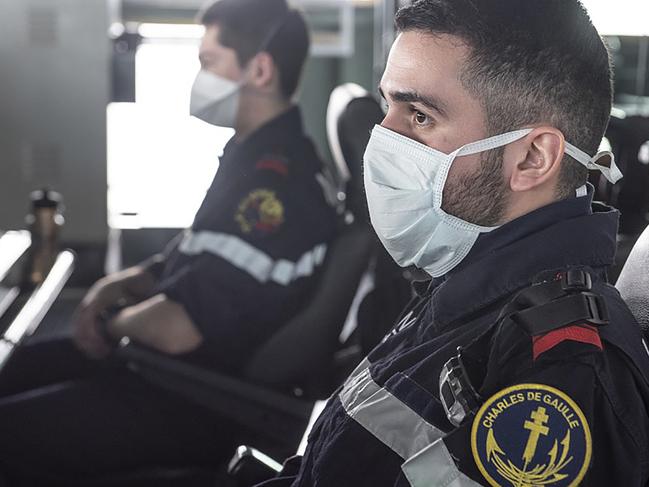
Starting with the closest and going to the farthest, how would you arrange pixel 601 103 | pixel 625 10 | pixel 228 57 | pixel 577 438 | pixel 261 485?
pixel 577 438
pixel 601 103
pixel 261 485
pixel 228 57
pixel 625 10

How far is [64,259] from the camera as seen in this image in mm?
1977

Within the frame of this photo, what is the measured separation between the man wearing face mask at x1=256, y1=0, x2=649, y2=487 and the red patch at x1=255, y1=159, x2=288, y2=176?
0.82 m

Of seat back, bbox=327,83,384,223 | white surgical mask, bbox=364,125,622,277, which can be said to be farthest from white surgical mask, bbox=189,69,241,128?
white surgical mask, bbox=364,125,622,277

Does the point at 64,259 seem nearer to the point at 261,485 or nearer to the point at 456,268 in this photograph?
the point at 261,485

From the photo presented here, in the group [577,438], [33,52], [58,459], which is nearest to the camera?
[577,438]

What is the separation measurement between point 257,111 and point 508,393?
4.43ft

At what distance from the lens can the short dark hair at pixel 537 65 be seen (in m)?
0.85

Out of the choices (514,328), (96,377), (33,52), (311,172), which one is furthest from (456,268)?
(33,52)

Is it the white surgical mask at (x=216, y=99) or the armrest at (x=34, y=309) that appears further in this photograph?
the white surgical mask at (x=216, y=99)

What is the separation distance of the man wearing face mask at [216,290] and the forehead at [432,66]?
2.87ft

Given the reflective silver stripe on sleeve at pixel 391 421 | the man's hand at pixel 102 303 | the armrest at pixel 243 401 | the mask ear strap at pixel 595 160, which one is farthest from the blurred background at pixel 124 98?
the reflective silver stripe on sleeve at pixel 391 421

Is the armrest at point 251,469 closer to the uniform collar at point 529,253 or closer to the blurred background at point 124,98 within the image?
the uniform collar at point 529,253

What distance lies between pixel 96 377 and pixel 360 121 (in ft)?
2.42

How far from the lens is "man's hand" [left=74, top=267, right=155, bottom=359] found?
1.91 metres
